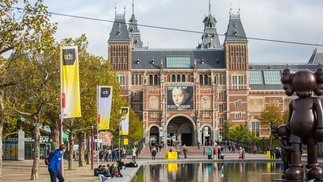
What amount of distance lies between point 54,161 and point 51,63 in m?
13.5

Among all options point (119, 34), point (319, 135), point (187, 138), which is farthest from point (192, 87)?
point (319, 135)

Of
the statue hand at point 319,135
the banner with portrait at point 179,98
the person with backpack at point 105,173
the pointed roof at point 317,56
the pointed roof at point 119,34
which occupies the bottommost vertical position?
the person with backpack at point 105,173

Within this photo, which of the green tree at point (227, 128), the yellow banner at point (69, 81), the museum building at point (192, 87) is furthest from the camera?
the museum building at point (192, 87)

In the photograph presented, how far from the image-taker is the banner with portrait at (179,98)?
93.8 metres

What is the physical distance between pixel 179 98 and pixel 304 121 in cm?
8105

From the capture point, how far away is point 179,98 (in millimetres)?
94625

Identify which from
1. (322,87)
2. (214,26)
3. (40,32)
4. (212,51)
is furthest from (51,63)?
(214,26)

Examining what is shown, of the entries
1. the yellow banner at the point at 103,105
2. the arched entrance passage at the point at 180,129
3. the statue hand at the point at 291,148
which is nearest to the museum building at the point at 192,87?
the arched entrance passage at the point at 180,129

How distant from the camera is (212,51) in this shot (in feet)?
330

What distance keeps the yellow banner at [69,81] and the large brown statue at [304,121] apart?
9601 millimetres

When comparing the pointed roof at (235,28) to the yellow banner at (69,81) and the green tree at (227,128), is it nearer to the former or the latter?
the green tree at (227,128)

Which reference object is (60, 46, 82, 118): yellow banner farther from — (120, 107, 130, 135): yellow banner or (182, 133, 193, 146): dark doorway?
(182, 133, 193, 146): dark doorway

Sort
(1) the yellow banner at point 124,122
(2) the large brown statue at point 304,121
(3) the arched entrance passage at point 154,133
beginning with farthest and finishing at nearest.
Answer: (3) the arched entrance passage at point 154,133, (1) the yellow banner at point 124,122, (2) the large brown statue at point 304,121

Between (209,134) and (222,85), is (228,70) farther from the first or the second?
(209,134)
